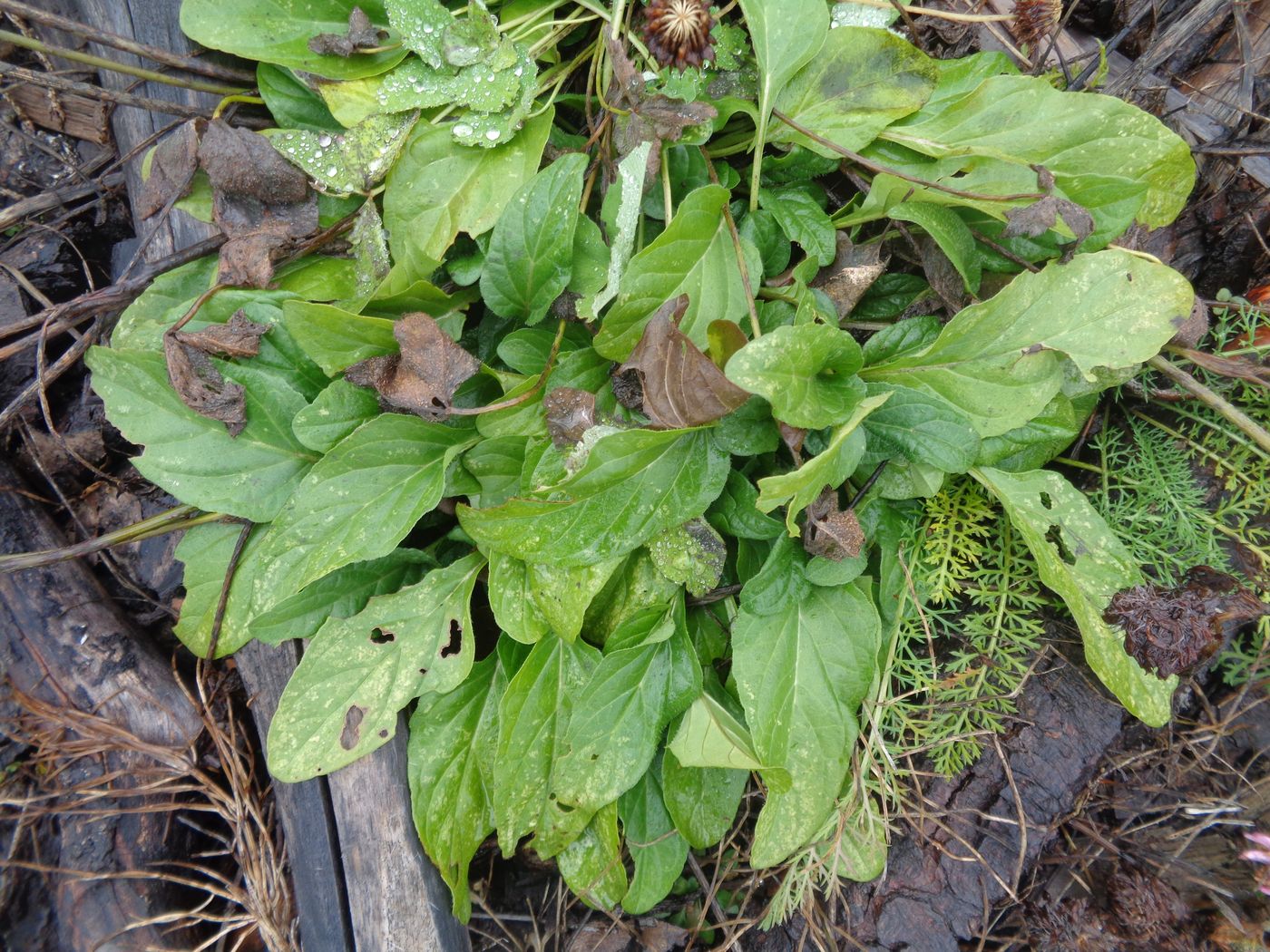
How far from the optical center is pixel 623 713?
141cm

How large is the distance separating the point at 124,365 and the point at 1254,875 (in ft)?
7.61

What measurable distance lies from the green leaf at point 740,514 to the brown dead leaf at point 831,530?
6 centimetres

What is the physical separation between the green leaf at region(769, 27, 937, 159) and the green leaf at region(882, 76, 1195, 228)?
66mm

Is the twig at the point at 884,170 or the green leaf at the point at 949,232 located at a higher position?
the twig at the point at 884,170

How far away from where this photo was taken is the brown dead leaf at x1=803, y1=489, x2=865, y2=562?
1270 mm

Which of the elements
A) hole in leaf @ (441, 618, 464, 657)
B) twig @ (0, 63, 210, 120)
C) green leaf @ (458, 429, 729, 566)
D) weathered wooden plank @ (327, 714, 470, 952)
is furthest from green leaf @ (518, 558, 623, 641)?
twig @ (0, 63, 210, 120)

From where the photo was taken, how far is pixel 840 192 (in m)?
1.53

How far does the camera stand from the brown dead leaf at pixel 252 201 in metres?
1.36

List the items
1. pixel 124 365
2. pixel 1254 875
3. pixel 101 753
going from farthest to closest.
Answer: pixel 101 753
pixel 1254 875
pixel 124 365

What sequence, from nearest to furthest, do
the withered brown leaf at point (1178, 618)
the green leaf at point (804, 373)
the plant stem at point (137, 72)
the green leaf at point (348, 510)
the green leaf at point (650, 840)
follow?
the green leaf at point (804, 373) < the withered brown leaf at point (1178, 618) < the green leaf at point (348, 510) < the plant stem at point (137, 72) < the green leaf at point (650, 840)

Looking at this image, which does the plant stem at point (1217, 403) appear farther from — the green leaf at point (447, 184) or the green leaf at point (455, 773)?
the green leaf at point (455, 773)

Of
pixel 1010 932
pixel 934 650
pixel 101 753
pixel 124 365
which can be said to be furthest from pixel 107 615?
pixel 1010 932

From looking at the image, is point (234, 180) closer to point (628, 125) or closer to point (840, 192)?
point (628, 125)

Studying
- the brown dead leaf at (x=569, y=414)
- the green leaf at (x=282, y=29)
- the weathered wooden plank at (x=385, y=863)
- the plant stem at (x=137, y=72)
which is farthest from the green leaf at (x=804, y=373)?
the plant stem at (x=137, y=72)
